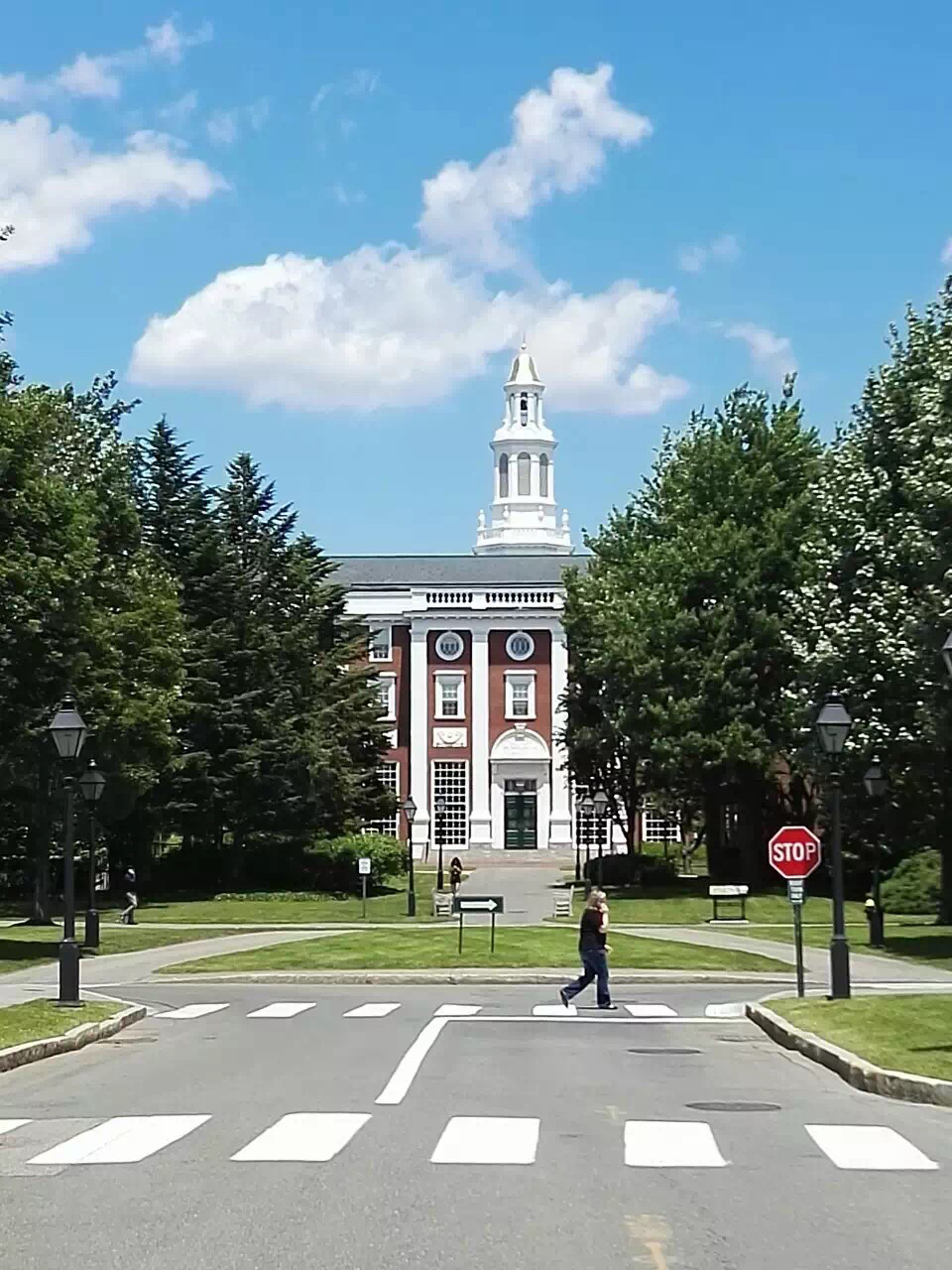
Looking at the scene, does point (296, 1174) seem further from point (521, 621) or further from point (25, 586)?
point (521, 621)

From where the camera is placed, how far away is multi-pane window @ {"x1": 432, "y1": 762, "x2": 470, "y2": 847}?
97.0 m

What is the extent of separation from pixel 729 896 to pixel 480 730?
4484 centimetres

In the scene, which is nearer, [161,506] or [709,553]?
[709,553]

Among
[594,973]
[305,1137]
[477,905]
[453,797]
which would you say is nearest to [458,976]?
[477,905]

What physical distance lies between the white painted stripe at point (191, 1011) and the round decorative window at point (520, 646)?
7058 centimetres

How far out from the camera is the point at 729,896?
2090 inches

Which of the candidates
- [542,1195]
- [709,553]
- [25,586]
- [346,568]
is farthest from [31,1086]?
[346,568]

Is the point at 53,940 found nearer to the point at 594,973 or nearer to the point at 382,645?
the point at 594,973

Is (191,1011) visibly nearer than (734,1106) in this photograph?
No

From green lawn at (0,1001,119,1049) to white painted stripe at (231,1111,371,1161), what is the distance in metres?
6.09

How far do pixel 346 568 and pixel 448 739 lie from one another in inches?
532

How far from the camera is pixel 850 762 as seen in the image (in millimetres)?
41906

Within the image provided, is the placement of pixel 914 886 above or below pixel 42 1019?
above

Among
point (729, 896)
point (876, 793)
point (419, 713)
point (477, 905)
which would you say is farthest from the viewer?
point (419, 713)
